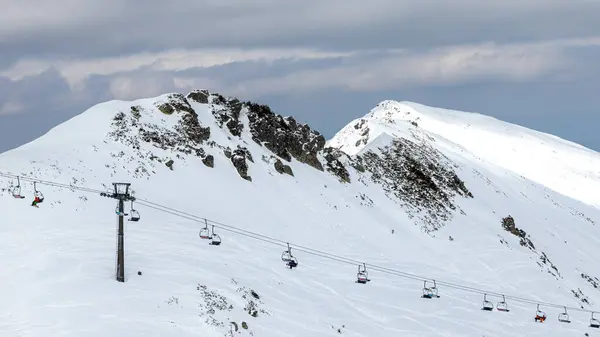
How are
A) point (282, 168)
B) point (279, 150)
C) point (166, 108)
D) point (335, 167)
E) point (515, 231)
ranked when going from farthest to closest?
point (515, 231) → point (335, 167) → point (279, 150) → point (282, 168) → point (166, 108)

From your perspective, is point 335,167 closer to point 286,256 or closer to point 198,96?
point 198,96

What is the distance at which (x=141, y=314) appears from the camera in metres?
31.9

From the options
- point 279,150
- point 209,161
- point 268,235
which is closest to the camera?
point 268,235

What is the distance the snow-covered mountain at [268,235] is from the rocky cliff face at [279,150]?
0.68 feet

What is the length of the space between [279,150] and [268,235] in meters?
19.6

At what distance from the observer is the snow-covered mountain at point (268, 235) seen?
3462cm

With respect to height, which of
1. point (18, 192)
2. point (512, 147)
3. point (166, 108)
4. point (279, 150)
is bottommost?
point (18, 192)

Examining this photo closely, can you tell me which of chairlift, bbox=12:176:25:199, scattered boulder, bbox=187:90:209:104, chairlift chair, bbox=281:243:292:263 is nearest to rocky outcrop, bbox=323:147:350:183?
scattered boulder, bbox=187:90:209:104

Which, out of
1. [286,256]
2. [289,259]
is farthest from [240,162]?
[289,259]

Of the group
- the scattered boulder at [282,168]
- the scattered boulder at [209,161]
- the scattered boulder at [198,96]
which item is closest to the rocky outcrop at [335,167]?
the scattered boulder at [282,168]

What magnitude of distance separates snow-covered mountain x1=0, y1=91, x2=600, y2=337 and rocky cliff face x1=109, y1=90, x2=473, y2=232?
21 cm

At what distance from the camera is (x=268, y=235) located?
179 feet

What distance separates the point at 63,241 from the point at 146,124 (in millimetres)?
26576

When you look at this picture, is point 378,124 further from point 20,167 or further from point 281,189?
point 20,167
